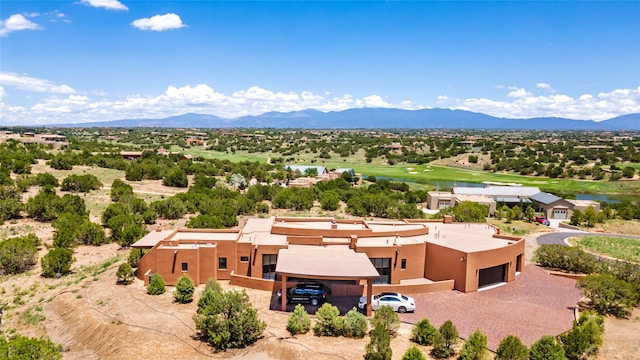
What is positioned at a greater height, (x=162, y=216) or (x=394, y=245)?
(x=394, y=245)

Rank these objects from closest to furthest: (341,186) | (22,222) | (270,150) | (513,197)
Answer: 1. (22,222)
2. (513,197)
3. (341,186)
4. (270,150)

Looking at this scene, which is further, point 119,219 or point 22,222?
point 22,222

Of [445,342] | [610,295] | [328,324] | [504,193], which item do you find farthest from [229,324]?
[504,193]

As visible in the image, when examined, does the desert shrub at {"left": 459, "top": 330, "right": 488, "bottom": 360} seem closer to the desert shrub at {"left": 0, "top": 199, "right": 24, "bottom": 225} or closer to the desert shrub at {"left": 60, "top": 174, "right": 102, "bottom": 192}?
the desert shrub at {"left": 0, "top": 199, "right": 24, "bottom": 225}

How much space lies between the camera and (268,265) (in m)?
27.5

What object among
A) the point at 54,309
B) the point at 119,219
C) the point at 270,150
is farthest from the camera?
the point at 270,150

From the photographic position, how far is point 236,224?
43375 millimetres

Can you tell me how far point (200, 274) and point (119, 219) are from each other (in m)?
16.1

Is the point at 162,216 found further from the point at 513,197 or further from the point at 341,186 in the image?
the point at 513,197

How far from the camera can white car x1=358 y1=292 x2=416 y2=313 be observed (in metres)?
23.0

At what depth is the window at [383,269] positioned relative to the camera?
27094mm

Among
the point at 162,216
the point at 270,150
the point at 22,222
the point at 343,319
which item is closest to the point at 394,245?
the point at 343,319

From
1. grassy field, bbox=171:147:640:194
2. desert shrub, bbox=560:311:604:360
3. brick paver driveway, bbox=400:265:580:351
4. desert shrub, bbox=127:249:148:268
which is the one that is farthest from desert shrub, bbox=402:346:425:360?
grassy field, bbox=171:147:640:194

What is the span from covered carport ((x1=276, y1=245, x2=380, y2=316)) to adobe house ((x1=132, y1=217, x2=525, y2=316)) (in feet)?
0.20
